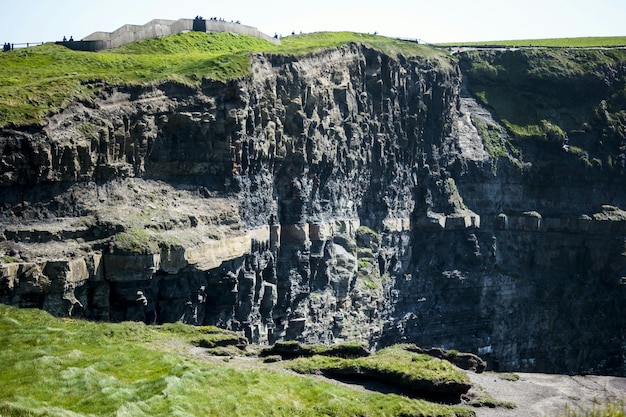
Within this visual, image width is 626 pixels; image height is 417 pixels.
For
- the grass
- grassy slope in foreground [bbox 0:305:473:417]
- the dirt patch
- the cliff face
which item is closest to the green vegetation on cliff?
the cliff face

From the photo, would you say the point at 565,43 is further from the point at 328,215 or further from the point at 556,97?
the point at 328,215

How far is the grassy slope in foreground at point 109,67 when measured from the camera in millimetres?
56081

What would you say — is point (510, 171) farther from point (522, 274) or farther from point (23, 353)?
point (23, 353)

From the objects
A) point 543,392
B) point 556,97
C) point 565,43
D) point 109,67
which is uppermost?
point 565,43

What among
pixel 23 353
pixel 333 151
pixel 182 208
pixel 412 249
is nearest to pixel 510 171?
pixel 412 249

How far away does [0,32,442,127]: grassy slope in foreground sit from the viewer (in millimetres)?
56081

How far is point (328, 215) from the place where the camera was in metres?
80.6

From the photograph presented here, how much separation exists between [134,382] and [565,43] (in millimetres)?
88968

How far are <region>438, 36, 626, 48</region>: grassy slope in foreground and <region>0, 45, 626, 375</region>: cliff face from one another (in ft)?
34.3

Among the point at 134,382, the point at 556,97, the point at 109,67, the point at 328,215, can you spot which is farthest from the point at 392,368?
the point at 556,97

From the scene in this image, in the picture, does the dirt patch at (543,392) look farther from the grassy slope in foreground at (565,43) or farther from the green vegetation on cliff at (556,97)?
the grassy slope in foreground at (565,43)

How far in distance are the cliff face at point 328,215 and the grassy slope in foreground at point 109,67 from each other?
→ 102cm

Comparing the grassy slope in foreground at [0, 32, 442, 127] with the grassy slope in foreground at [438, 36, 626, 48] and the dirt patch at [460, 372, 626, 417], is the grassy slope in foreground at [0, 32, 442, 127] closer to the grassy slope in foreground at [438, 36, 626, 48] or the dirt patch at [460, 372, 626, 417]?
the dirt patch at [460, 372, 626, 417]

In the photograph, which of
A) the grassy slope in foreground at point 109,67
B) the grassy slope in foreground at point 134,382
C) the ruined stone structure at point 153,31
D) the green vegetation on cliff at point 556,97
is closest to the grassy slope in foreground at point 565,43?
the green vegetation on cliff at point 556,97
